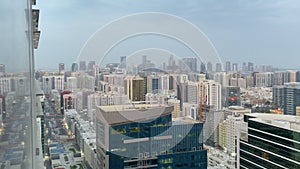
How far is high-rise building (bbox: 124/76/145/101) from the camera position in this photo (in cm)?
201

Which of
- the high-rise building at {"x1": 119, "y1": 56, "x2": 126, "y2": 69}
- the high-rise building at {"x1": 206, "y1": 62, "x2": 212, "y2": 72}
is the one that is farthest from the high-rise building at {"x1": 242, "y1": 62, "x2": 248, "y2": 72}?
the high-rise building at {"x1": 119, "y1": 56, "x2": 126, "y2": 69}

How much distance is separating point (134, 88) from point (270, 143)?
3354mm

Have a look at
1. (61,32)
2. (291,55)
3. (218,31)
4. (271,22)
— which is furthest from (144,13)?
(271,22)

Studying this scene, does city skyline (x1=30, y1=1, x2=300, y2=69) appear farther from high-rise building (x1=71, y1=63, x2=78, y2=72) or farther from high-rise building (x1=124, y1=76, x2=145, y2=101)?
high-rise building (x1=124, y1=76, x2=145, y2=101)

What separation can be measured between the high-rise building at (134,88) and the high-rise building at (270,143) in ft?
5.68

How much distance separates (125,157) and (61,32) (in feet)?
4.21

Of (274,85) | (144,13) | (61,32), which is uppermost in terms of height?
(144,13)

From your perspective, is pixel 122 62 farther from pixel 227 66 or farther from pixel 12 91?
pixel 12 91

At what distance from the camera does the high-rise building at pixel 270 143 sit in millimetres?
3648

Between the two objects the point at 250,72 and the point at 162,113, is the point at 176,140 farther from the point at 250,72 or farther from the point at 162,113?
the point at 250,72

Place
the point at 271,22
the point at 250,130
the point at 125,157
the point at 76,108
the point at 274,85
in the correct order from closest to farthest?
the point at 76,108
the point at 274,85
the point at 125,157
the point at 271,22
the point at 250,130

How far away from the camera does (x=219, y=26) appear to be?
3088mm

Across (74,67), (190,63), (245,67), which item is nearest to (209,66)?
(190,63)

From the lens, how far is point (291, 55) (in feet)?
9.04
